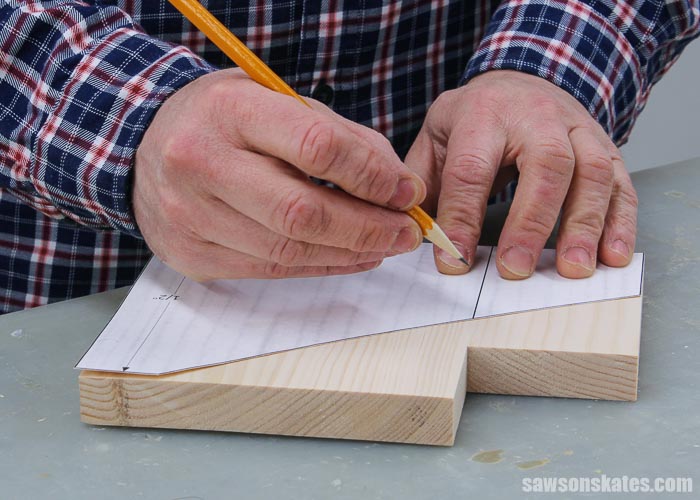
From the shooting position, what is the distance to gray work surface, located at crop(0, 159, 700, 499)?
0.75m

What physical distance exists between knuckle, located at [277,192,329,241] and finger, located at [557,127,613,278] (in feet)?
0.98

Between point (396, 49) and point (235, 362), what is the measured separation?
588 millimetres

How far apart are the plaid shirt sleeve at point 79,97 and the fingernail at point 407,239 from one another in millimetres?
253

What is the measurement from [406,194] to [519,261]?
0.20 m

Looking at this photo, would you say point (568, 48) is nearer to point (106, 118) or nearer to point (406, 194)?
point (406, 194)

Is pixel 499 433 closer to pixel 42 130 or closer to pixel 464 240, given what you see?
pixel 464 240

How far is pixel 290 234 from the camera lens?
2.77 feet

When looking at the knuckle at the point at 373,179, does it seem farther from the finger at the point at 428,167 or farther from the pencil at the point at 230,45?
the finger at the point at 428,167

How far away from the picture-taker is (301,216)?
2.73 feet

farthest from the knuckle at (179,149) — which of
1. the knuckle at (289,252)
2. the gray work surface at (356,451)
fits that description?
the gray work surface at (356,451)

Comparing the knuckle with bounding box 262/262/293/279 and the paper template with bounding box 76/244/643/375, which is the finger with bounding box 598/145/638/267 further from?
the knuckle with bounding box 262/262/293/279

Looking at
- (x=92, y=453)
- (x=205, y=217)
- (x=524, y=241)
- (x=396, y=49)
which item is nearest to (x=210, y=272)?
(x=205, y=217)

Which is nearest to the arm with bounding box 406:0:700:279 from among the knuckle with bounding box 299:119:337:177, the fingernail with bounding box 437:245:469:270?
the fingernail with bounding box 437:245:469:270

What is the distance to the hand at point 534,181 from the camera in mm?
1029
